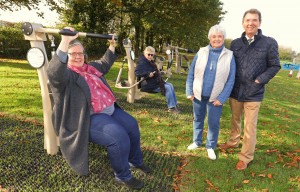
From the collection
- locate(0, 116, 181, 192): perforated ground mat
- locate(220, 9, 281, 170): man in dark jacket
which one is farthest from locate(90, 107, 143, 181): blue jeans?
locate(220, 9, 281, 170): man in dark jacket

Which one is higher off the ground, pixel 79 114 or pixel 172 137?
pixel 79 114

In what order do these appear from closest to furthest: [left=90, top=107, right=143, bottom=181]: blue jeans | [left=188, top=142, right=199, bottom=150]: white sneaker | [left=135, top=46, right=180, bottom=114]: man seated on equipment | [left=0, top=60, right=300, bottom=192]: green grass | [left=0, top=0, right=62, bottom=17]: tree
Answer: [left=90, top=107, right=143, bottom=181]: blue jeans
[left=0, top=60, right=300, bottom=192]: green grass
[left=188, top=142, right=199, bottom=150]: white sneaker
[left=135, top=46, right=180, bottom=114]: man seated on equipment
[left=0, top=0, right=62, bottom=17]: tree

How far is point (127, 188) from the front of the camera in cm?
310

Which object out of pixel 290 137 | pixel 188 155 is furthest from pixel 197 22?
pixel 188 155

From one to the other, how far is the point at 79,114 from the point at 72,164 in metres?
0.61

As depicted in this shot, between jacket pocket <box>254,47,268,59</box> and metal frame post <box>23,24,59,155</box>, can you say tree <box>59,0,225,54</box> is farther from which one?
metal frame post <box>23,24,59,155</box>

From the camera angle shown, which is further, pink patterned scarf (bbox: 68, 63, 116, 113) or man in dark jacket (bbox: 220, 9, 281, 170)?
man in dark jacket (bbox: 220, 9, 281, 170)

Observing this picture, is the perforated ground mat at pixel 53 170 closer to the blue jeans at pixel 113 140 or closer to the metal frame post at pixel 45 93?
the metal frame post at pixel 45 93

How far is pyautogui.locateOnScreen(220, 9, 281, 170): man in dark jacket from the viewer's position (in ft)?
11.3

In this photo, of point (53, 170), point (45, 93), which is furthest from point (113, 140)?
point (45, 93)

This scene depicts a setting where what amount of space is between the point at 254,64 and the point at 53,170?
304 centimetres

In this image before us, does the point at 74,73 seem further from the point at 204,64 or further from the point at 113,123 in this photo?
the point at 204,64

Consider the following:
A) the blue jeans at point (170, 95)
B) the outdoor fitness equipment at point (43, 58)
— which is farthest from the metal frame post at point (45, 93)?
the blue jeans at point (170, 95)

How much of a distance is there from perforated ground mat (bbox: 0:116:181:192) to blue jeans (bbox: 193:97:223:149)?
2.05 ft
